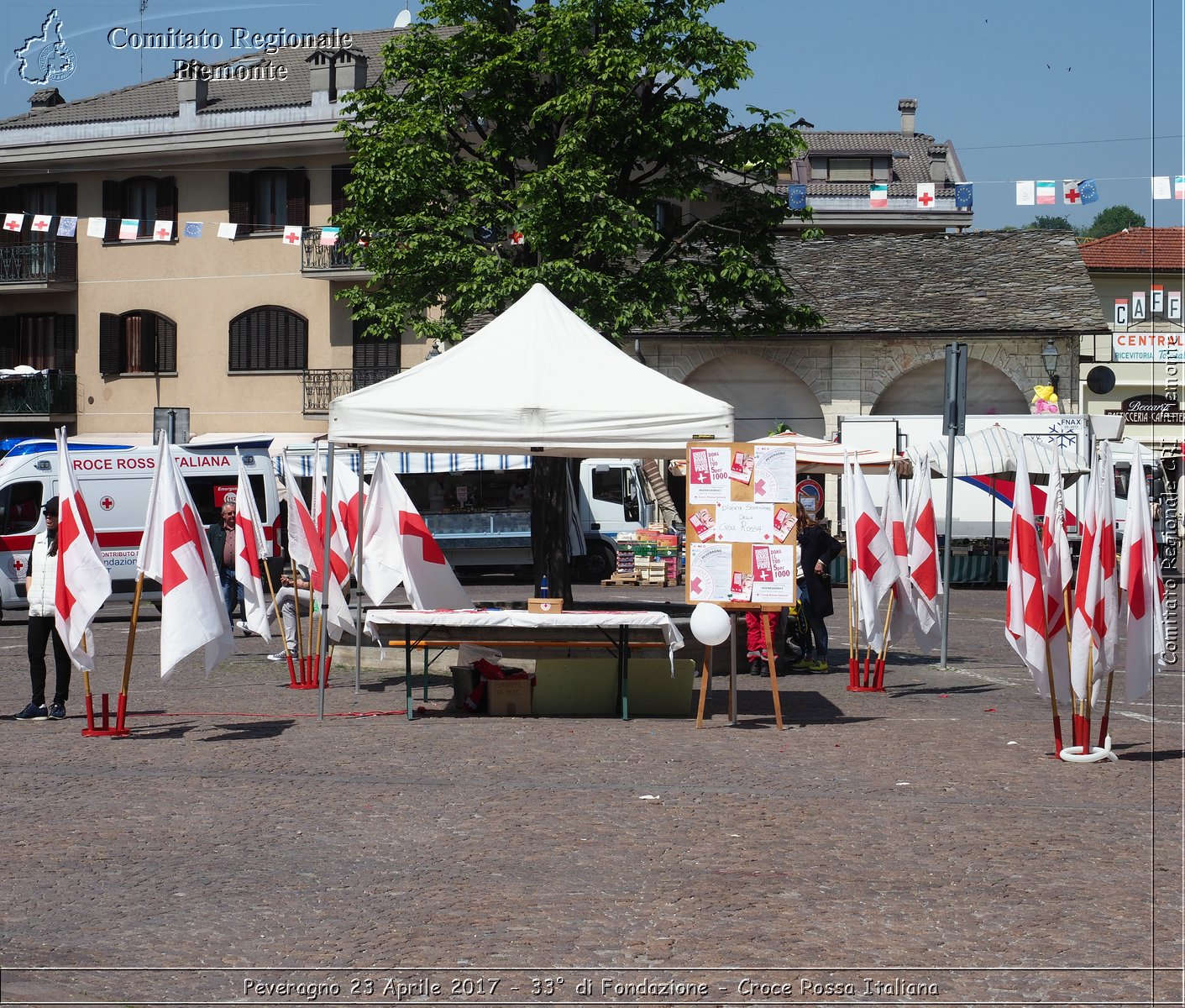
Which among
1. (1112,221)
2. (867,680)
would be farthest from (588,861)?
(1112,221)

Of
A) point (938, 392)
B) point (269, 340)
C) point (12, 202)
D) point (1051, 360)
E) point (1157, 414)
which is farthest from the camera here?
point (12, 202)

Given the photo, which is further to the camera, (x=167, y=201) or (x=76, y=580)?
(x=167, y=201)

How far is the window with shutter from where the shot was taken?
129 ft

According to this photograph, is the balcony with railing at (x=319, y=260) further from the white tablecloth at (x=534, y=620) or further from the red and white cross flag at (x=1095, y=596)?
the red and white cross flag at (x=1095, y=596)

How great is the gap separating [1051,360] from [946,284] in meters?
4.24

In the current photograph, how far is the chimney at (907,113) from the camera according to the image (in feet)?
231

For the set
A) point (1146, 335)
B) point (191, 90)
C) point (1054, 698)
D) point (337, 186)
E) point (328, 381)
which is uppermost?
point (191, 90)

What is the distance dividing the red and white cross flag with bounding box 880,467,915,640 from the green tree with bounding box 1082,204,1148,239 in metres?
59.6

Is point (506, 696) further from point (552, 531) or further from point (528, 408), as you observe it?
point (552, 531)

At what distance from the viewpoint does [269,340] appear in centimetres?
3972

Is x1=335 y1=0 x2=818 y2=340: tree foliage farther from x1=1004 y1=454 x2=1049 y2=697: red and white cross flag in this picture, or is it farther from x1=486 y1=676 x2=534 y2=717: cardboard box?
x1=1004 y1=454 x2=1049 y2=697: red and white cross flag

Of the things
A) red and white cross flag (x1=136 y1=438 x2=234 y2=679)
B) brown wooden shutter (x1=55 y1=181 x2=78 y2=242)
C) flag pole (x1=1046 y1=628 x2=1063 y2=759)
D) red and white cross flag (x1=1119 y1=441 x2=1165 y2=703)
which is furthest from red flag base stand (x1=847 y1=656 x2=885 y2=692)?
brown wooden shutter (x1=55 y1=181 x2=78 y2=242)

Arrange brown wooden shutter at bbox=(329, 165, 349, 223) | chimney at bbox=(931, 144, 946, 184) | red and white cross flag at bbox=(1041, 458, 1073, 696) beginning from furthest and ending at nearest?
1. chimney at bbox=(931, 144, 946, 184)
2. brown wooden shutter at bbox=(329, 165, 349, 223)
3. red and white cross flag at bbox=(1041, 458, 1073, 696)

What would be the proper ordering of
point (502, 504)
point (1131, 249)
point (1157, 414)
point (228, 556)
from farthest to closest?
point (1131, 249), point (502, 504), point (228, 556), point (1157, 414)
